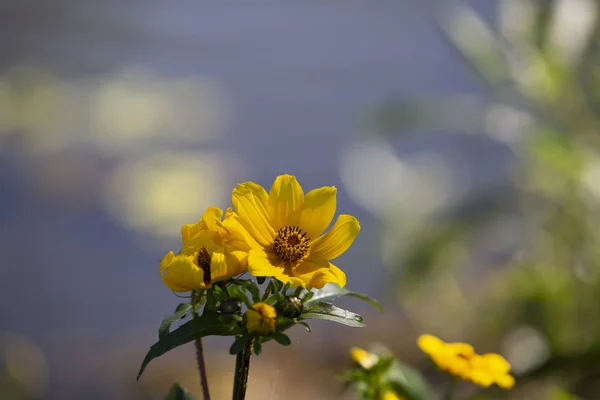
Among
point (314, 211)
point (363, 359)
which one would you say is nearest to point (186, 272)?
point (314, 211)

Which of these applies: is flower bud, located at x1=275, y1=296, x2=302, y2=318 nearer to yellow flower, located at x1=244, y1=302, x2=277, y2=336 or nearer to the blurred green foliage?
yellow flower, located at x1=244, y1=302, x2=277, y2=336

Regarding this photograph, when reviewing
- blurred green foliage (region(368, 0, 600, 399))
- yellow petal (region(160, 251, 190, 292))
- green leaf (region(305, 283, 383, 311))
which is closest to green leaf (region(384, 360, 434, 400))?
green leaf (region(305, 283, 383, 311))

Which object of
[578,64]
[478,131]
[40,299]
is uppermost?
[578,64]

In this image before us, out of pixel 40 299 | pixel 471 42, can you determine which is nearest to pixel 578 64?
pixel 471 42

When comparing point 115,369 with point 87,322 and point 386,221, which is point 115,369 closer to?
point 87,322

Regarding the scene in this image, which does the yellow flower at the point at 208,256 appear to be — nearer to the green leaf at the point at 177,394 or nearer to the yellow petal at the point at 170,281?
the yellow petal at the point at 170,281

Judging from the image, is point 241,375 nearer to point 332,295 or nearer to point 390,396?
point 332,295
